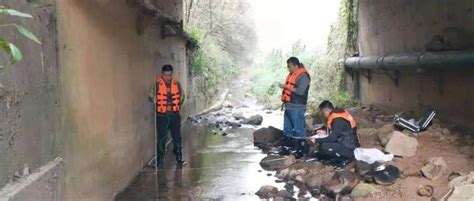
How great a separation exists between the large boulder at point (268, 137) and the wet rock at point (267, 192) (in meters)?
4.13

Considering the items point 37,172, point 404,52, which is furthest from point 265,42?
point 37,172

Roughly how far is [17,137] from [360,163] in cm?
474

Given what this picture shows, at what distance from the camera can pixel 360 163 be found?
24.2ft

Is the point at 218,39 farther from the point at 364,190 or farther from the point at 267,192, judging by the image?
the point at 364,190

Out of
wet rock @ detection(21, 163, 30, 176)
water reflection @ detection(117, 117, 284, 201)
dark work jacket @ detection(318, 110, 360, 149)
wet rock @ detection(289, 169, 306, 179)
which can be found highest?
wet rock @ detection(21, 163, 30, 176)

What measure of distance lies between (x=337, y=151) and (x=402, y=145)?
92 cm

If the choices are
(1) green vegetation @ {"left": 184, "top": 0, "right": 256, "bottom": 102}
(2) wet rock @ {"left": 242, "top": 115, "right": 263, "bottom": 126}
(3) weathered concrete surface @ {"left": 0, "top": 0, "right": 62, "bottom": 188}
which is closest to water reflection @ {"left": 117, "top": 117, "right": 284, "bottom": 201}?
(3) weathered concrete surface @ {"left": 0, "top": 0, "right": 62, "bottom": 188}

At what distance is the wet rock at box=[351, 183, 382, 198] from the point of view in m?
6.61

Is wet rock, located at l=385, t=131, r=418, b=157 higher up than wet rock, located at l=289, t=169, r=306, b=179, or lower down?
higher up

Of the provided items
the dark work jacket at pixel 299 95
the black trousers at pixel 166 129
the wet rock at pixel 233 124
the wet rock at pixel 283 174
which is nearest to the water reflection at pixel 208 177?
the wet rock at pixel 283 174

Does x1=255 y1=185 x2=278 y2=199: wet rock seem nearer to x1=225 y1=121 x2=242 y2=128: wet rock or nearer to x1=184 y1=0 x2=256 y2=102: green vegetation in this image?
x1=225 y1=121 x2=242 y2=128: wet rock

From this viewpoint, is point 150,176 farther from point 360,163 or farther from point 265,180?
point 360,163

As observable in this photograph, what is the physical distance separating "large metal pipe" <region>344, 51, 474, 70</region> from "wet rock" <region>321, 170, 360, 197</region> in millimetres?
2557

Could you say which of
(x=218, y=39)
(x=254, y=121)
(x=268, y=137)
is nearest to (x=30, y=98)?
(x=268, y=137)
